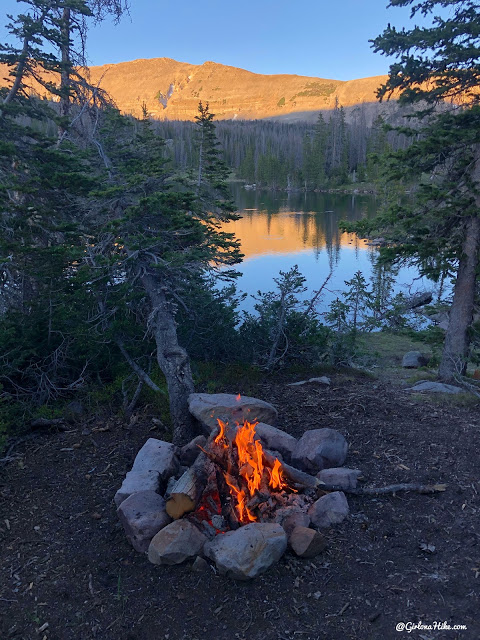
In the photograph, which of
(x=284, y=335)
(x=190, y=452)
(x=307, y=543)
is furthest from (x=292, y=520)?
(x=284, y=335)

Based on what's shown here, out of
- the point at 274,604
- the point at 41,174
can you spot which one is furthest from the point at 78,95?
the point at 274,604

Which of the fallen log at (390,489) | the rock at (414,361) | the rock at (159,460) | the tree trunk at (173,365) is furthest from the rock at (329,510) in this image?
the rock at (414,361)

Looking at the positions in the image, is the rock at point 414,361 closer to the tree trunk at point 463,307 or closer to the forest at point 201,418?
the forest at point 201,418

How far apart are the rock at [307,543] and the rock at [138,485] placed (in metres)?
1.39

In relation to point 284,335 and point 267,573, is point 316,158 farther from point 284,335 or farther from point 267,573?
point 267,573

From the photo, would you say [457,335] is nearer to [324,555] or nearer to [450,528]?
[450,528]

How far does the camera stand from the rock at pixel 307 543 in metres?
3.63

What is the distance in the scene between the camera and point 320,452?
4.71m

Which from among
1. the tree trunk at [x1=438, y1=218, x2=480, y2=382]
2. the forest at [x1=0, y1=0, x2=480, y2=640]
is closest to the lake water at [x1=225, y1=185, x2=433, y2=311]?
the tree trunk at [x1=438, y1=218, x2=480, y2=382]

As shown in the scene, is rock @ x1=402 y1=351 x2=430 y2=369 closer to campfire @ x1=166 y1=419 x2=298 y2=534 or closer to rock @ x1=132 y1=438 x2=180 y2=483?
campfire @ x1=166 y1=419 x2=298 y2=534

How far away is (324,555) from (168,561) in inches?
49.0

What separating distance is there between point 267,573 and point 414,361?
1105cm

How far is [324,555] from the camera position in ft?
12.1

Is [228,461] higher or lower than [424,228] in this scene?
lower
